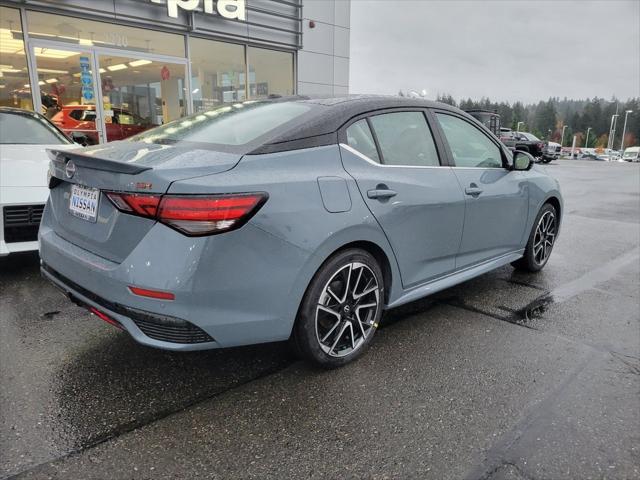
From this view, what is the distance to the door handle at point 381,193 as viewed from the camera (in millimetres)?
2652

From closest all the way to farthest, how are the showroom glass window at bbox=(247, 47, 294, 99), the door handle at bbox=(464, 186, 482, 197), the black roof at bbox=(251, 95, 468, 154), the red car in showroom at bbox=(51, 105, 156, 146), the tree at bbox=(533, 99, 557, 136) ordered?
1. the black roof at bbox=(251, 95, 468, 154)
2. the door handle at bbox=(464, 186, 482, 197)
3. the red car in showroom at bbox=(51, 105, 156, 146)
4. the showroom glass window at bbox=(247, 47, 294, 99)
5. the tree at bbox=(533, 99, 557, 136)

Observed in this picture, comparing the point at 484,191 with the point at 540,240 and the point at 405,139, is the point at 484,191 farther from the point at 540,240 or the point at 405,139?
the point at 540,240

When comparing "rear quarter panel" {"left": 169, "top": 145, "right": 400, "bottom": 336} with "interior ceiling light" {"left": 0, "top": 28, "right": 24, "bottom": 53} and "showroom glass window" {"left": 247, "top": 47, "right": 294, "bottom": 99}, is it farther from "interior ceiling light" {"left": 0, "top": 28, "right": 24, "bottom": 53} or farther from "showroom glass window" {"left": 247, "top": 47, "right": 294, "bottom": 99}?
"showroom glass window" {"left": 247, "top": 47, "right": 294, "bottom": 99}

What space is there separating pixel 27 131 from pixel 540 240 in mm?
5758

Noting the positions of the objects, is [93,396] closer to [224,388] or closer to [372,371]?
[224,388]

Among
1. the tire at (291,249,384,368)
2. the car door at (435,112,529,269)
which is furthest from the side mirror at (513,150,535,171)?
the tire at (291,249,384,368)

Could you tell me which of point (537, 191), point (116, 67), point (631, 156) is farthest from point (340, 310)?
point (631, 156)

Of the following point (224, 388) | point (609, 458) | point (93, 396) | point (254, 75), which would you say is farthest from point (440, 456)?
point (254, 75)

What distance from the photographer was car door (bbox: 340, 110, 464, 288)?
8.87 feet

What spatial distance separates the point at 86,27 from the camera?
33.1ft

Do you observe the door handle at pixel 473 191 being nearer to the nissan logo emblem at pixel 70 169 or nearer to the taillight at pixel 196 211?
the taillight at pixel 196 211

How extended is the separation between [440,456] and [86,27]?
11.3 meters

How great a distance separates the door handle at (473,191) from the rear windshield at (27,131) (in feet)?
14.9

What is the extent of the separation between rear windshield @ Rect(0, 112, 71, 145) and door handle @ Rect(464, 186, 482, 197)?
453 centimetres
